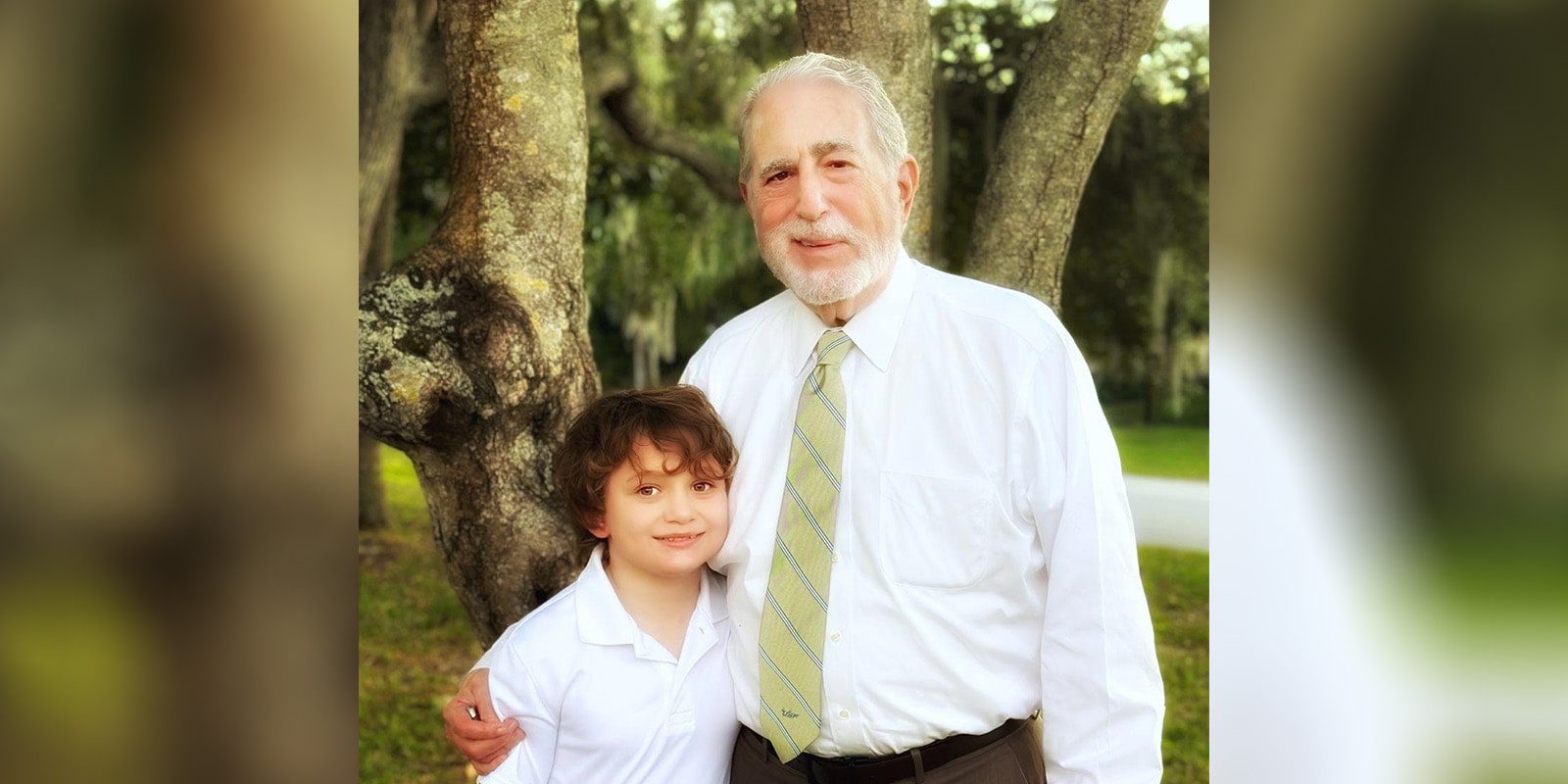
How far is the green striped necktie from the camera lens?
2.15m

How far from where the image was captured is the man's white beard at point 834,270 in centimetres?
225

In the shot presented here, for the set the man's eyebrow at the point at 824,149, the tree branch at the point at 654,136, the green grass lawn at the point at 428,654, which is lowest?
the green grass lawn at the point at 428,654

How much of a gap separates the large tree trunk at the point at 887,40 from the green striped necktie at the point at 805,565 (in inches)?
48.1

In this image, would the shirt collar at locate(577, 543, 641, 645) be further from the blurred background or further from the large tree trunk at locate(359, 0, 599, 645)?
the blurred background

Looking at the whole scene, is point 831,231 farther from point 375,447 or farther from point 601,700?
point 375,447

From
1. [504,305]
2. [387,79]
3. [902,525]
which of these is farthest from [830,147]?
[387,79]

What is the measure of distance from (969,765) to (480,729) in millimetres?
922
